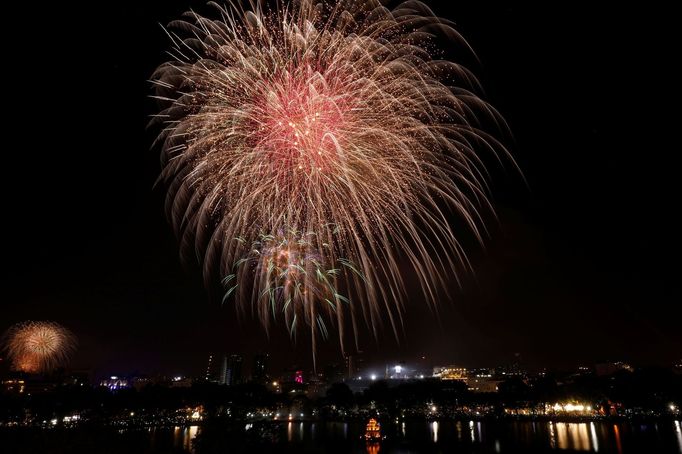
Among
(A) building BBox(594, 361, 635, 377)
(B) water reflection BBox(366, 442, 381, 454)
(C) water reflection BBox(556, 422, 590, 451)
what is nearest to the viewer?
(C) water reflection BBox(556, 422, 590, 451)

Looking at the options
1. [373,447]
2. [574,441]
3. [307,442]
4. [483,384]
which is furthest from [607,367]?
[307,442]

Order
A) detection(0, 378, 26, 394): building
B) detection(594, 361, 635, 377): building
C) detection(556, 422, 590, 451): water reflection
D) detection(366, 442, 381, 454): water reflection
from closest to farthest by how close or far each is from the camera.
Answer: detection(556, 422, 590, 451): water reflection
detection(366, 442, 381, 454): water reflection
detection(0, 378, 26, 394): building
detection(594, 361, 635, 377): building

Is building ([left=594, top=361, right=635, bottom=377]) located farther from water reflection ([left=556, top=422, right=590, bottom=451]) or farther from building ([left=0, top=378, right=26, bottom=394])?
building ([left=0, top=378, right=26, bottom=394])

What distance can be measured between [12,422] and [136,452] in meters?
60.1

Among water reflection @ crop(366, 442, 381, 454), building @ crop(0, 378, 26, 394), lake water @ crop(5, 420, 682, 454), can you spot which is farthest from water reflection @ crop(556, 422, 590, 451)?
building @ crop(0, 378, 26, 394)

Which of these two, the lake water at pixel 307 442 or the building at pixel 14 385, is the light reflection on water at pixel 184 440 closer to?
the lake water at pixel 307 442

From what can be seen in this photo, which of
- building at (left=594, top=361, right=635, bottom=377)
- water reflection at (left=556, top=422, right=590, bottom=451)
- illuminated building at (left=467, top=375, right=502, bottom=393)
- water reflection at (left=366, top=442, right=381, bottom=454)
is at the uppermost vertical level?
building at (left=594, top=361, right=635, bottom=377)

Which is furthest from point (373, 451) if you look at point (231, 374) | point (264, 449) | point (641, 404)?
point (231, 374)

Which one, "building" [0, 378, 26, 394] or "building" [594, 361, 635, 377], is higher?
"building" [594, 361, 635, 377]

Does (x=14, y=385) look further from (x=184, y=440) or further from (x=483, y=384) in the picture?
(x=483, y=384)

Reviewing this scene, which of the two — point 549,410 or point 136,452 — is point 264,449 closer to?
point 136,452

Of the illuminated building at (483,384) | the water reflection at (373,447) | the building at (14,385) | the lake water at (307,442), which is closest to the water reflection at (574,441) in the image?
the lake water at (307,442)

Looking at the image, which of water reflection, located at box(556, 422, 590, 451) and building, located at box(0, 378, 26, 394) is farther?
building, located at box(0, 378, 26, 394)

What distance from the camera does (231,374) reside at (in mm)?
197500
